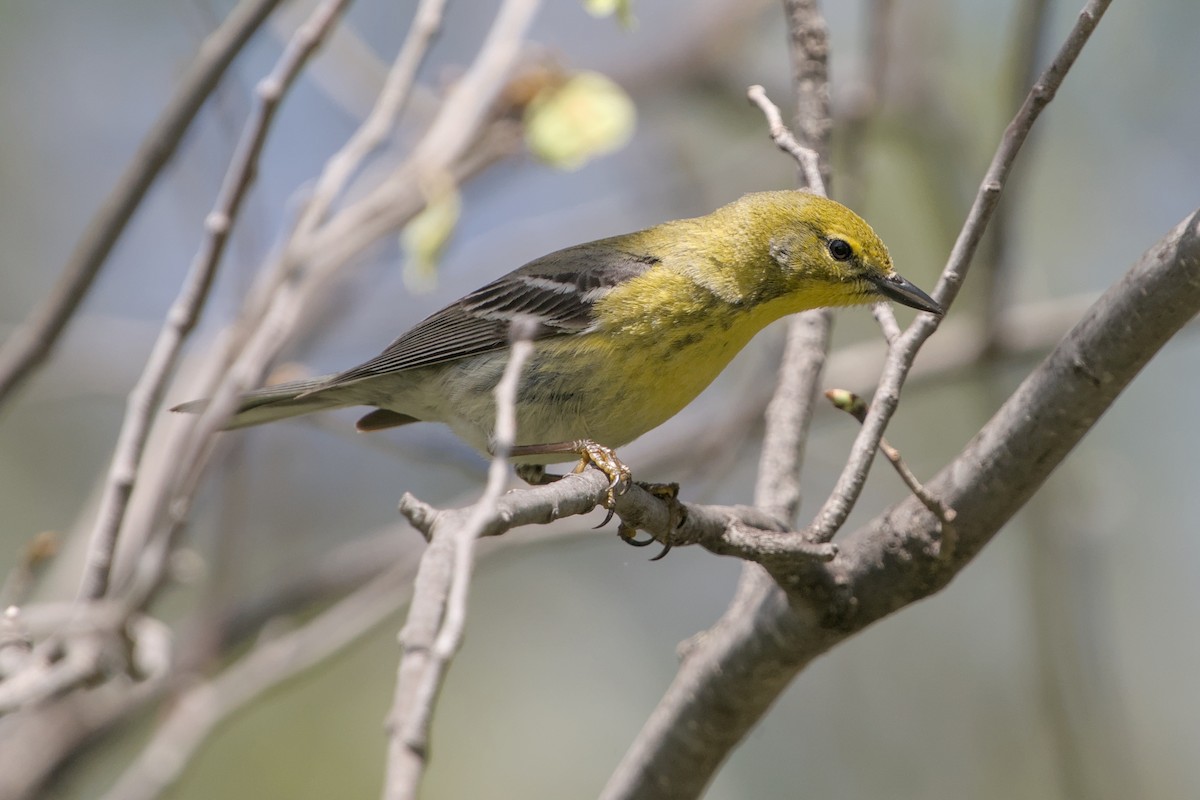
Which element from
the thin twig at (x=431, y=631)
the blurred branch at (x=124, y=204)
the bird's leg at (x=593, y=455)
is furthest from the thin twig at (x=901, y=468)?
the blurred branch at (x=124, y=204)

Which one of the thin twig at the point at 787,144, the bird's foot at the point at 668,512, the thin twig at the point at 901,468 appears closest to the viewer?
the thin twig at the point at 901,468

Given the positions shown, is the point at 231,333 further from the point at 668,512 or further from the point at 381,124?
the point at 668,512

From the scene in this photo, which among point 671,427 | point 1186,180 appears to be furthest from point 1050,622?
point 1186,180

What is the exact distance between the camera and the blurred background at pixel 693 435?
6551 millimetres

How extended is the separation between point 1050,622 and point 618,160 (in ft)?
15.0

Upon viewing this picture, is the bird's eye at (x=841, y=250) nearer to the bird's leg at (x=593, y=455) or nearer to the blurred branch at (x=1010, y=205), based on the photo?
the blurred branch at (x=1010, y=205)

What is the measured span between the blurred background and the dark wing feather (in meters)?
1.21

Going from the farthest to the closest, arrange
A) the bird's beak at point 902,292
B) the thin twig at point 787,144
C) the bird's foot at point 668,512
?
the bird's beak at point 902,292 < the thin twig at point 787,144 < the bird's foot at point 668,512

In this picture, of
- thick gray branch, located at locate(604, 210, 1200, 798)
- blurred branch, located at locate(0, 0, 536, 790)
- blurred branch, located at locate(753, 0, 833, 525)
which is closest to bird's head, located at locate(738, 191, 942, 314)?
blurred branch, located at locate(753, 0, 833, 525)

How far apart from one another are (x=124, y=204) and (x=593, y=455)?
1601mm

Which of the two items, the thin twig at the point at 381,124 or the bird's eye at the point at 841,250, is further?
the bird's eye at the point at 841,250

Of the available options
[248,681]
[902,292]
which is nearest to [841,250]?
[902,292]

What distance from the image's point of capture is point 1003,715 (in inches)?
299

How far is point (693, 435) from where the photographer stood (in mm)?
5898
